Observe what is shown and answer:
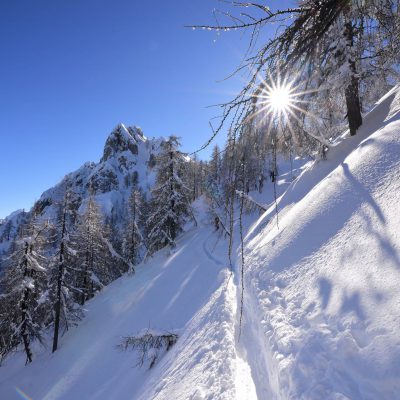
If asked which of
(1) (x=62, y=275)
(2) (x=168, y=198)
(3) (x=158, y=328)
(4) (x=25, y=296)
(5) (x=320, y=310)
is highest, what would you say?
(4) (x=25, y=296)

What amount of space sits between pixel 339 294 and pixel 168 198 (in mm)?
20522

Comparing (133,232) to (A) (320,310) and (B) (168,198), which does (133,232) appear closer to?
(B) (168,198)

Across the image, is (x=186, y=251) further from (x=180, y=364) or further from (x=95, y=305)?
(x=180, y=364)

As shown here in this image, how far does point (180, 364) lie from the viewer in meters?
5.21

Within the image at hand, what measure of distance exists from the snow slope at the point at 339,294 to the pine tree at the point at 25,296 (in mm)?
17257

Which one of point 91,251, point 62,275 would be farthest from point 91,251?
point 62,275

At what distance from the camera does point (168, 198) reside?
75.0 ft

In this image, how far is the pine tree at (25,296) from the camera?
17.4 metres

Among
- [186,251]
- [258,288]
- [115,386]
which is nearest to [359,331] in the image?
[258,288]

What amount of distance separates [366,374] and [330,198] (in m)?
3.08

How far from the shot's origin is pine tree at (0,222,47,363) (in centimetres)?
1741

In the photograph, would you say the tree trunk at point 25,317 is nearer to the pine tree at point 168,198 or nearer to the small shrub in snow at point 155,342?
the pine tree at point 168,198

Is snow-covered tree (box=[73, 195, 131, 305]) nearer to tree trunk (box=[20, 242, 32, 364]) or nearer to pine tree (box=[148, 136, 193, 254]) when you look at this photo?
pine tree (box=[148, 136, 193, 254])

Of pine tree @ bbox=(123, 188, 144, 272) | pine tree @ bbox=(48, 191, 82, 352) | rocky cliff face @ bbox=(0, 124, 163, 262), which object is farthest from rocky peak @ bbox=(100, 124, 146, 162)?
pine tree @ bbox=(48, 191, 82, 352)
